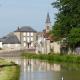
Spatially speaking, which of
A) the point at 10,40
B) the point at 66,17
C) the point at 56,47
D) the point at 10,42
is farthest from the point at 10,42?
the point at 66,17

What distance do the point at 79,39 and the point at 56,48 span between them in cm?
2426

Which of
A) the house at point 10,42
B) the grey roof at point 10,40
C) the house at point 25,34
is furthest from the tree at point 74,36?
the house at point 25,34

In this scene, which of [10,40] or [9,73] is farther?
[10,40]

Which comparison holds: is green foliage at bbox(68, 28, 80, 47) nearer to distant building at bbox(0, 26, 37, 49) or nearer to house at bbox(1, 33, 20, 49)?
house at bbox(1, 33, 20, 49)

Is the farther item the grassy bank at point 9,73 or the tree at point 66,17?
the tree at point 66,17

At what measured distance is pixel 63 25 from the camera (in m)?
70.1

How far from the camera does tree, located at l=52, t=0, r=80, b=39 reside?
226 ft

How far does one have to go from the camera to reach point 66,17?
69625 mm

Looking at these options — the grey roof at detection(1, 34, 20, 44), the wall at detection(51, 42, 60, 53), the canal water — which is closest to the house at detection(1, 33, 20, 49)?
the grey roof at detection(1, 34, 20, 44)

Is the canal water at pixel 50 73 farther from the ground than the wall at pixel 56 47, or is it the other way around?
the wall at pixel 56 47

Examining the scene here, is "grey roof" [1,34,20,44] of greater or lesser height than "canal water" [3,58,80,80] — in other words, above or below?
above

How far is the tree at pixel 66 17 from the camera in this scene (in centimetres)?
6894

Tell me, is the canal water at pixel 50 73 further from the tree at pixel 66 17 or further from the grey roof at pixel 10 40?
the grey roof at pixel 10 40

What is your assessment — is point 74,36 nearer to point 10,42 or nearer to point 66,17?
point 66,17
